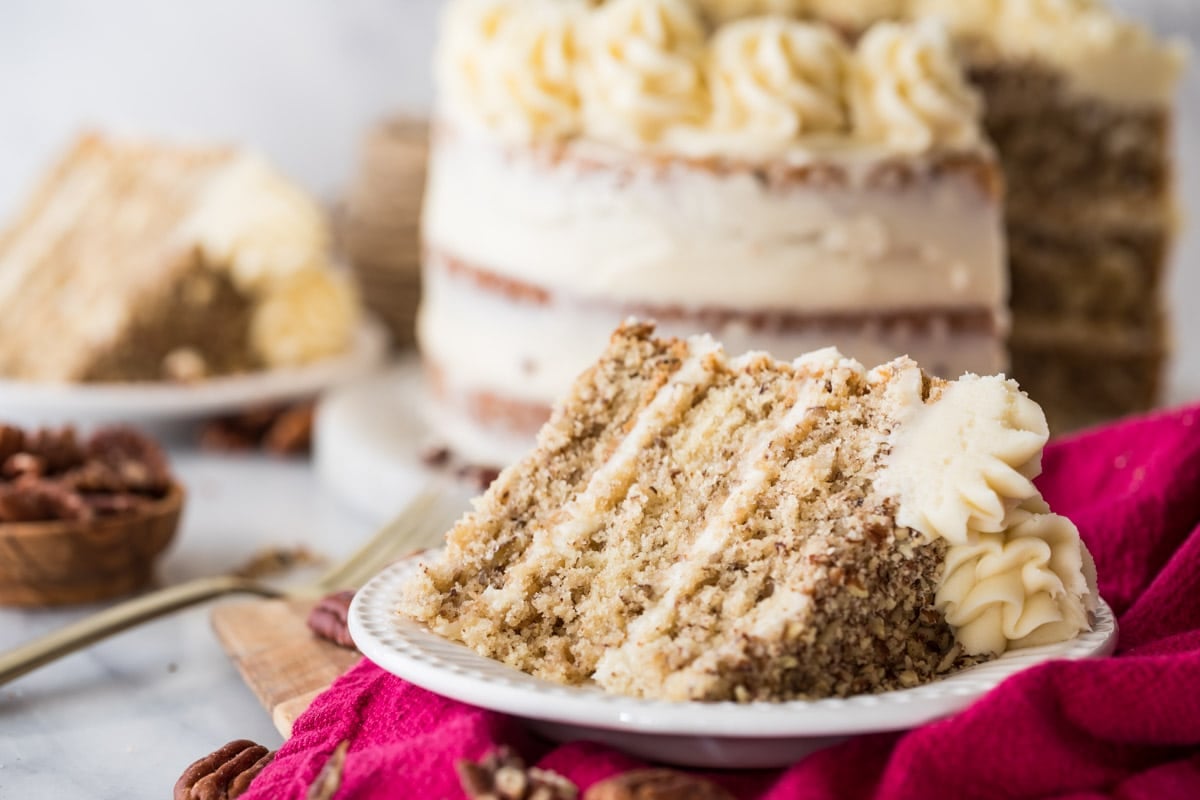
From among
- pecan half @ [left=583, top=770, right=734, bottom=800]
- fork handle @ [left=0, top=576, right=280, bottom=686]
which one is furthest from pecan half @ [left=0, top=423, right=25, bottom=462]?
pecan half @ [left=583, top=770, right=734, bottom=800]

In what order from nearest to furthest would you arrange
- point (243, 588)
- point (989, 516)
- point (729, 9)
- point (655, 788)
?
1. point (655, 788)
2. point (989, 516)
3. point (243, 588)
4. point (729, 9)

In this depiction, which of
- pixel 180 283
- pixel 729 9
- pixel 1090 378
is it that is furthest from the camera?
pixel 1090 378

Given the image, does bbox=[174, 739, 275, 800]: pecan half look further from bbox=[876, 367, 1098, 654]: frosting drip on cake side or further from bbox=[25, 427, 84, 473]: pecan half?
bbox=[25, 427, 84, 473]: pecan half

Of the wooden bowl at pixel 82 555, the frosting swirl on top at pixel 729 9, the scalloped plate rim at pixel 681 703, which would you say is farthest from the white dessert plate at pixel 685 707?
the frosting swirl on top at pixel 729 9

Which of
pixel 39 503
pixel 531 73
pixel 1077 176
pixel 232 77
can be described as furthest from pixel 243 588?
pixel 232 77

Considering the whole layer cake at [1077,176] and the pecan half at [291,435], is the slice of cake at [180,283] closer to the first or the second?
the pecan half at [291,435]

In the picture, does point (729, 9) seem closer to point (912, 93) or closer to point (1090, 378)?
point (912, 93)

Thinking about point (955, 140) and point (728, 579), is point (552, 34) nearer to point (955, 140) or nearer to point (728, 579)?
point (955, 140)
